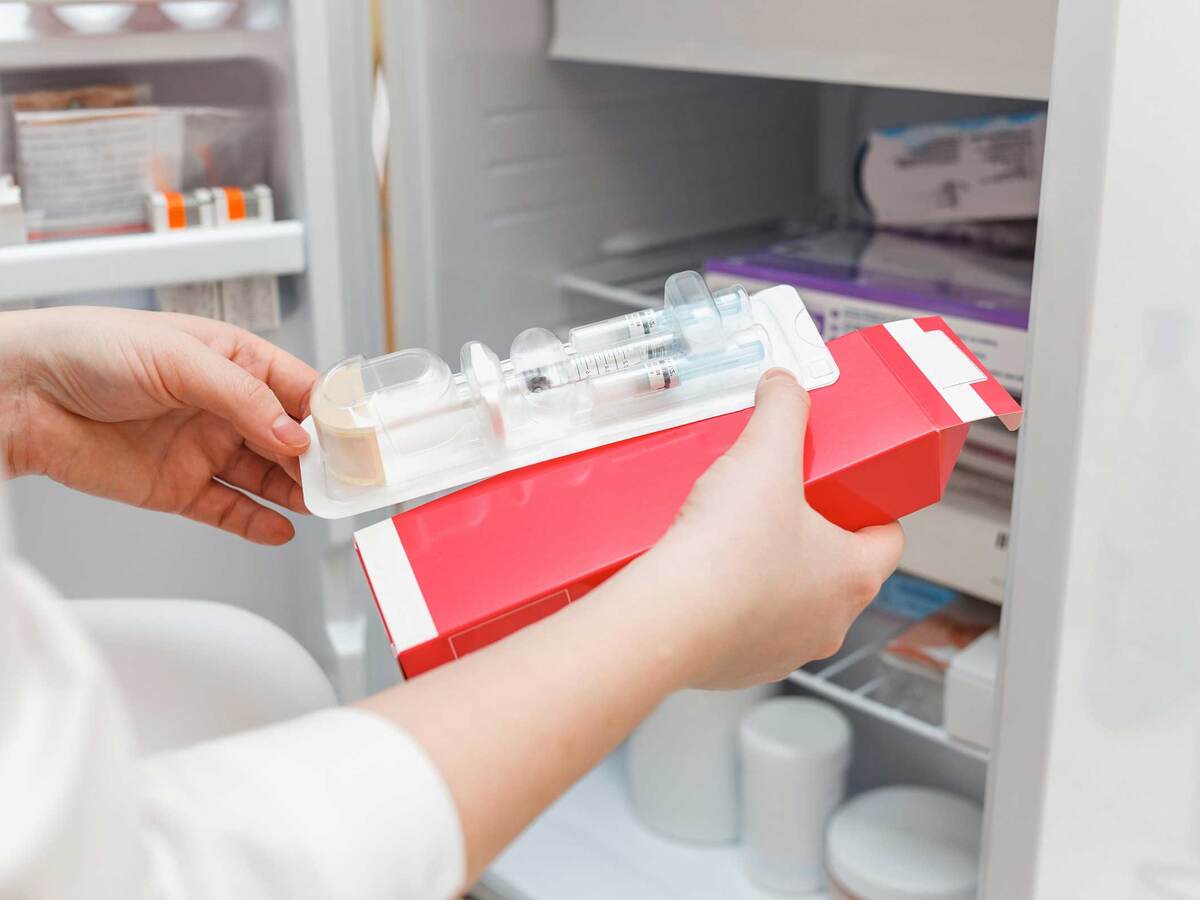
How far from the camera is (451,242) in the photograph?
1.14 metres

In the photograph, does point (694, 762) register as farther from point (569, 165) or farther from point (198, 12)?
point (198, 12)

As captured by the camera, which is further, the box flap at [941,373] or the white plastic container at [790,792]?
the white plastic container at [790,792]

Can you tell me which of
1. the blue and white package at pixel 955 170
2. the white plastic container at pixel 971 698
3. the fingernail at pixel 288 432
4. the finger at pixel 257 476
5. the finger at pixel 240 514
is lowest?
the white plastic container at pixel 971 698

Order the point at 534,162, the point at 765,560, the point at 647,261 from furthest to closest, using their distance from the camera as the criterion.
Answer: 1. the point at 647,261
2. the point at 534,162
3. the point at 765,560

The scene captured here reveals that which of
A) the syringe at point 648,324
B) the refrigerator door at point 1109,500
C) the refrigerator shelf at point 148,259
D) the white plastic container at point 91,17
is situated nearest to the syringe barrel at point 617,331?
the syringe at point 648,324

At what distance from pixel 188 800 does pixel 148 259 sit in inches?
27.2

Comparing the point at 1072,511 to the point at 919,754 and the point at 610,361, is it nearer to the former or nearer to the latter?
the point at 610,361

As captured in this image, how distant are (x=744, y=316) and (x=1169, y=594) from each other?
318 millimetres

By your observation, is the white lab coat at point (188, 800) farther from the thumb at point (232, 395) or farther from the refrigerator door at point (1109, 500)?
the refrigerator door at point (1109, 500)

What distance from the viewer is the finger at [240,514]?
84 centimetres

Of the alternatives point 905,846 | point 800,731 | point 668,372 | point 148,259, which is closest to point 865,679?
point 800,731

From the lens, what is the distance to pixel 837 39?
93cm

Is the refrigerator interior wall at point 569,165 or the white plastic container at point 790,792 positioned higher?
the refrigerator interior wall at point 569,165

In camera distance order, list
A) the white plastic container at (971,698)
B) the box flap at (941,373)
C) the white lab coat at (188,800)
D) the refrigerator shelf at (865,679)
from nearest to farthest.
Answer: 1. the white lab coat at (188,800)
2. the box flap at (941,373)
3. the white plastic container at (971,698)
4. the refrigerator shelf at (865,679)
